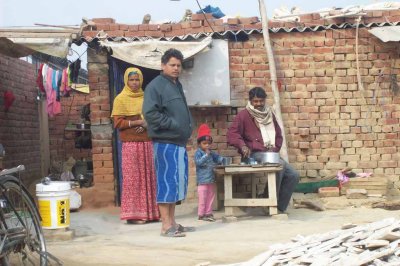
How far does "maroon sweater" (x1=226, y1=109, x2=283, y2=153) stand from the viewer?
22.7 feet

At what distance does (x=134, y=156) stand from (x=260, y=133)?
1.54 m

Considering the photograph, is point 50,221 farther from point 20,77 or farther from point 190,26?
point 20,77

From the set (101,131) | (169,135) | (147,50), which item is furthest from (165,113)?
(101,131)

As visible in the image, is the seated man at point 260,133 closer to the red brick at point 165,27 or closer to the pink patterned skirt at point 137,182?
the pink patterned skirt at point 137,182

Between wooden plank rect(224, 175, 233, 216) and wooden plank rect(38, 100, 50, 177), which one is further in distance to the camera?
wooden plank rect(38, 100, 50, 177)

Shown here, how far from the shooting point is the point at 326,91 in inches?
310

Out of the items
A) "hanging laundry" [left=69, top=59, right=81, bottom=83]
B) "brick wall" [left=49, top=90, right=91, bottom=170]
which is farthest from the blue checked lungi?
"brick wall" [left=49, top=90, right=91, bottom=170]

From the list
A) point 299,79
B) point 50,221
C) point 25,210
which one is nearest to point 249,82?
point 299,79

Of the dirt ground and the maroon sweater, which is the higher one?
the maroon sweater

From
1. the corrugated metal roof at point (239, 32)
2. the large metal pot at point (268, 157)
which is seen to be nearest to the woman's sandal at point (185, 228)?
the large metal pot at point (268, 157)

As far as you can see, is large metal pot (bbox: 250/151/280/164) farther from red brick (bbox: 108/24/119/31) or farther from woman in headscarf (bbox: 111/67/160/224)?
red brick (bbox: 108/24/119/31)

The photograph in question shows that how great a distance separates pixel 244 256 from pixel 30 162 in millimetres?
6799

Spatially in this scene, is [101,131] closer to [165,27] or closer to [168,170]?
[165,27]

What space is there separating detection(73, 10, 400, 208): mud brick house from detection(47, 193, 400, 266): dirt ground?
2.52 ft
